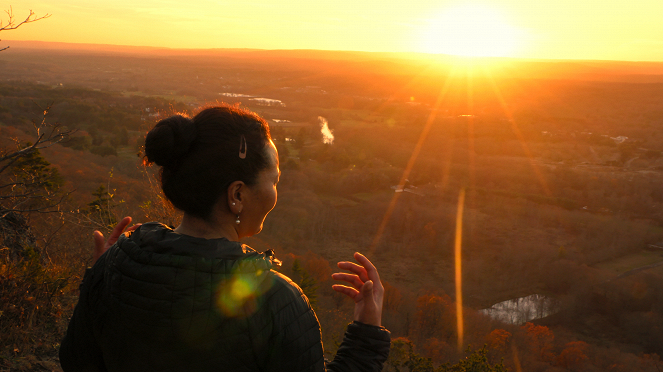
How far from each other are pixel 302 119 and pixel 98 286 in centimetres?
10945

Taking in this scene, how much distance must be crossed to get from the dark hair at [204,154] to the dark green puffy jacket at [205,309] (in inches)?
5.3

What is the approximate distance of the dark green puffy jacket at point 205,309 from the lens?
111 cm

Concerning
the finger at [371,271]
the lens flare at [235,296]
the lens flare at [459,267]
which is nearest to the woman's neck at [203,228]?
the lens flare at [235,296]

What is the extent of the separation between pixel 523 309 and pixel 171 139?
42780 mm

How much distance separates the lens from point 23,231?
685cm

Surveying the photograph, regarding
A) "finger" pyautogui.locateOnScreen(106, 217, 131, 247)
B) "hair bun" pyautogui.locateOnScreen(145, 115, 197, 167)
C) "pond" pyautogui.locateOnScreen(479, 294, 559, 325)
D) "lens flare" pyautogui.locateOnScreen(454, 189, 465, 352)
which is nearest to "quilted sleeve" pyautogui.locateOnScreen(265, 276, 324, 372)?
"hair bun" pyautogui.locateOnScreen(145, 115, 197, 167)

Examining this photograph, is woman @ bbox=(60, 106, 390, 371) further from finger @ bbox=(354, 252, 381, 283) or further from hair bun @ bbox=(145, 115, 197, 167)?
finger @ bbox=(354, 252, 381, 283)

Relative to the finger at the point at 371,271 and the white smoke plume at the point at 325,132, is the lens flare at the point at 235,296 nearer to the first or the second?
the finger at the point at 371,271

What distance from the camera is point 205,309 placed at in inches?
43.8

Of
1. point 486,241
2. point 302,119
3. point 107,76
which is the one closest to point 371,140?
point 302,119

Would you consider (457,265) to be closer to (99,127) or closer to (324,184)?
(324,184)

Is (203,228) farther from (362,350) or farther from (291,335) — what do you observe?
(362,350)

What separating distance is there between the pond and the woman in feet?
125

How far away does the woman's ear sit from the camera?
1.24 meters
